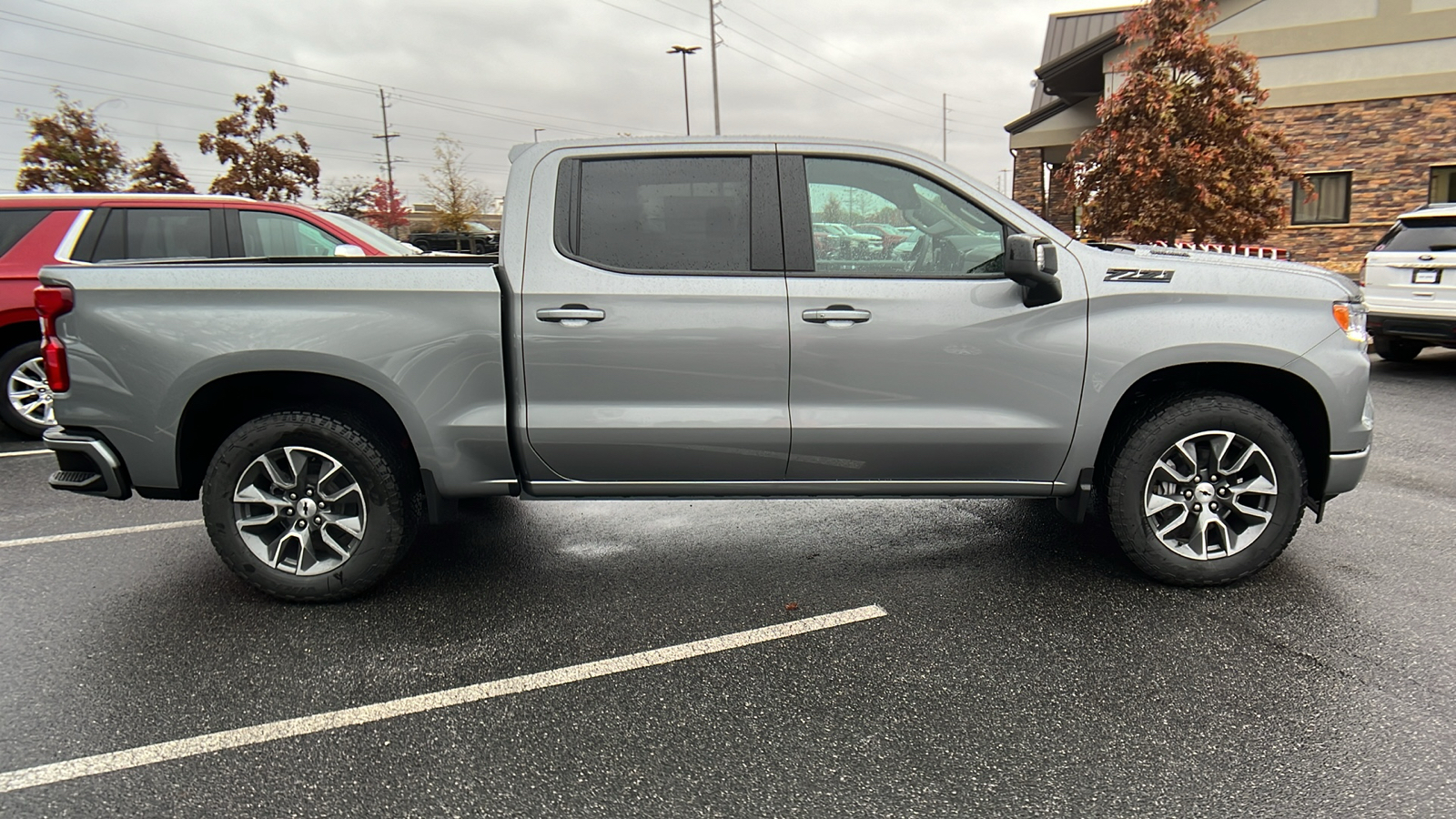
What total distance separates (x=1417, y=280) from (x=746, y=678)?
882 cm

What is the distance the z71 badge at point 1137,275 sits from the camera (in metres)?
3.66

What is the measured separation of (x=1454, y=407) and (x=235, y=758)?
30.1 ft

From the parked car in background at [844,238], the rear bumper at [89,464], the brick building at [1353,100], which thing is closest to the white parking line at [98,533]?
the rear bumper at [89,464]

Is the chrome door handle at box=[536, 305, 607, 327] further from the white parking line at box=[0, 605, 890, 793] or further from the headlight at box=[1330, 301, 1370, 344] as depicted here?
the headlight at box=[1330, 301, 1370, 344]

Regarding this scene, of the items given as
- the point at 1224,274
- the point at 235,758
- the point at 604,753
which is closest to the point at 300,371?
the point at 235,758

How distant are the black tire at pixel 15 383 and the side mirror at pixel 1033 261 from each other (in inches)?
283

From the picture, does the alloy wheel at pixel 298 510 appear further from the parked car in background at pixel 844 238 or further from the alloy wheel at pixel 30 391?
the alloy wheel at pixel 30 391

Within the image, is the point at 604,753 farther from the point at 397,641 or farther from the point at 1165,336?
the point at 1165,336

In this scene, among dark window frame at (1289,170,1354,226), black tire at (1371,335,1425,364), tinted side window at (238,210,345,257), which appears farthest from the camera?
dark window frame at (1289,170,1354,226)

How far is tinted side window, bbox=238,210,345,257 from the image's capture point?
748 cm

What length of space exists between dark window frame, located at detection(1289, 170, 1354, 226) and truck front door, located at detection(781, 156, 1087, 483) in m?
19.7

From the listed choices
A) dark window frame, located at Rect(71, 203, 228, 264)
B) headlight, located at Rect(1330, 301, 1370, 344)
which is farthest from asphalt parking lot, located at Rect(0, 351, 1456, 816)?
dark window frame, located at Rect(71, 203, 228, 264)

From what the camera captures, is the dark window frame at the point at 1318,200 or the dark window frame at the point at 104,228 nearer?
the dark window frame at the point at 104,228

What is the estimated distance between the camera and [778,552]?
4477 millimetres
